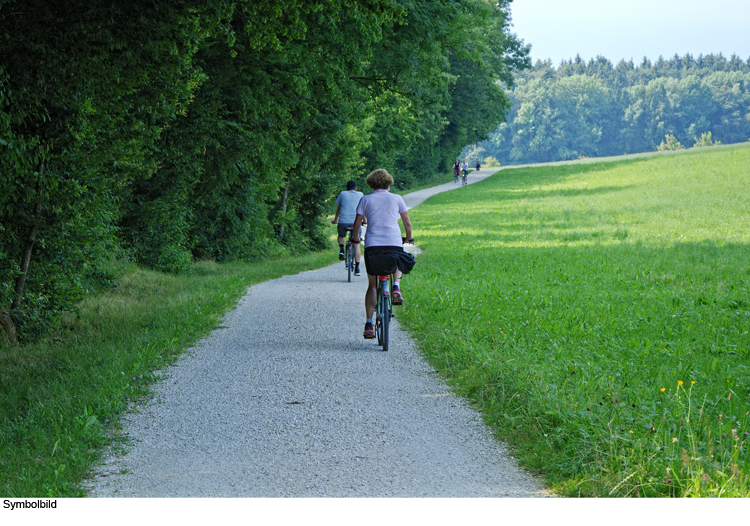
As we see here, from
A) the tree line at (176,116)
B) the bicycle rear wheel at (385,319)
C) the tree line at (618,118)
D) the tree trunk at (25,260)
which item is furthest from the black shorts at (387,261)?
the tree line at (618,118)

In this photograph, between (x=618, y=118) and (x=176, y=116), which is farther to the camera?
(x=618, y=118)

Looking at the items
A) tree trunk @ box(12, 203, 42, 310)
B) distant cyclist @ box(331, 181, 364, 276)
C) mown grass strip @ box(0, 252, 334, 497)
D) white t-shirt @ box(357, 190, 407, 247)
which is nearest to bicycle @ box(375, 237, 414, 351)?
white t-shirt @ box(357, 190, 407, 247)

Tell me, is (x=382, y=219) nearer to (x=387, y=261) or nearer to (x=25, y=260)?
(x=387, y=261)

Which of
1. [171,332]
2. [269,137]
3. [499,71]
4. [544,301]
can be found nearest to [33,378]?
[171,332]

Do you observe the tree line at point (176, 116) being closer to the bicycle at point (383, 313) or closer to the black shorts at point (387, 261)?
the black shorts at point (387, 261)

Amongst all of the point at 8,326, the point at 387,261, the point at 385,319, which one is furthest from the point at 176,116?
the point at 385,319

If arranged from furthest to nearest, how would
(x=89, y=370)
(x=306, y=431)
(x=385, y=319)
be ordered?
1. (x=385, y=319)
2. (x=89, y=370)
3. (x=306, y=431)

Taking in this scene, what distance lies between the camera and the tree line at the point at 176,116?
7289 millimetres

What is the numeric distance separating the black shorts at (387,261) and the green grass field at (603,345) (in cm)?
99

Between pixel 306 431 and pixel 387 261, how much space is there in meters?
3.32

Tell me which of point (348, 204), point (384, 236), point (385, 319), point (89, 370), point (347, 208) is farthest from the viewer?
point (347, 208)

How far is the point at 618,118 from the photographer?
150 m

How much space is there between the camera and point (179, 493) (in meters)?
4.34

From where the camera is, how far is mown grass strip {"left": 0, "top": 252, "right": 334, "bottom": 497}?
15.8 ft
